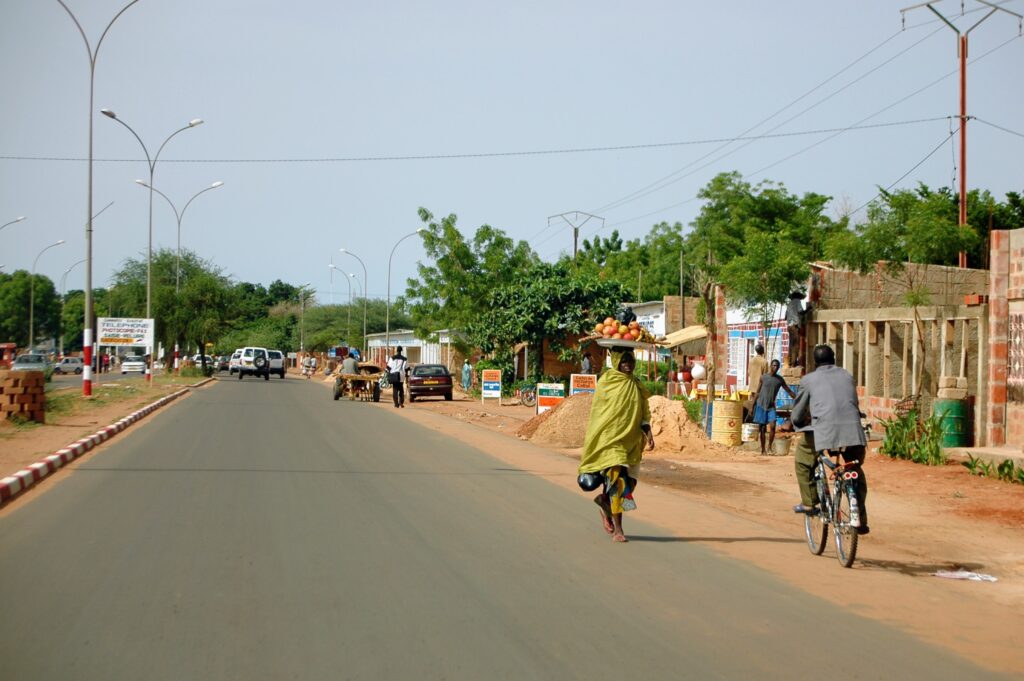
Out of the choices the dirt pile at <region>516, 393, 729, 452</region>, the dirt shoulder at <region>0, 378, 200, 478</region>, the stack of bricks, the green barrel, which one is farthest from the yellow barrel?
the stack of bricks

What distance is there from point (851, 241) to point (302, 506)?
1974 centimetres

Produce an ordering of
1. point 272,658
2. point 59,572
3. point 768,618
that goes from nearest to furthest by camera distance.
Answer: point 272,658 < point 768,618 < point 59,572

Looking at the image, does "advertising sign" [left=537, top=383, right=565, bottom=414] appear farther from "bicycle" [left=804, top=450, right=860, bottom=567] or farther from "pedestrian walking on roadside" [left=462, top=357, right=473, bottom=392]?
"pedestrian walking on roadside" [left=462, top=357, right=473, bottom=392]

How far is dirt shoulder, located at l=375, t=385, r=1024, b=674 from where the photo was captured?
7.20 metres

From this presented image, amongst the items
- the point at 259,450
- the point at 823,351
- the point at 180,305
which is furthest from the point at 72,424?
the point at 180,305

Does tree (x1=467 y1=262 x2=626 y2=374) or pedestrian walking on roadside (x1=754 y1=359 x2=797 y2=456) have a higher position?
tree (x1=467 y1=262 x2=626 y2=374)

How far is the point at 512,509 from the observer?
1167 centimetres

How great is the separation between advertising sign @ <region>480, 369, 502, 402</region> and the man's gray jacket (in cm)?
3004

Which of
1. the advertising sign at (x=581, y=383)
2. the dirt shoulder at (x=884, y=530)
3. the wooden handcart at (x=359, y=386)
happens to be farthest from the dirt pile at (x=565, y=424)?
the wooden handcart at (x=359, y=386)

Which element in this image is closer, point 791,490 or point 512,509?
point 512,509

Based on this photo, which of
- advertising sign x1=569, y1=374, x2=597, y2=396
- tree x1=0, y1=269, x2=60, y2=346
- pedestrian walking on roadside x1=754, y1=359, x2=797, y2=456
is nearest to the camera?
pedestrian walking on roadside x1=754, y1=359, x2=797, y2=456

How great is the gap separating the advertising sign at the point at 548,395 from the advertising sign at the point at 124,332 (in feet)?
84.9

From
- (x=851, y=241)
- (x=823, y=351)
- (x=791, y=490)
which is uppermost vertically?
(x=851, y=241)

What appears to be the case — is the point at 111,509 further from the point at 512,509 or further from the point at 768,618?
the point at 768,618
